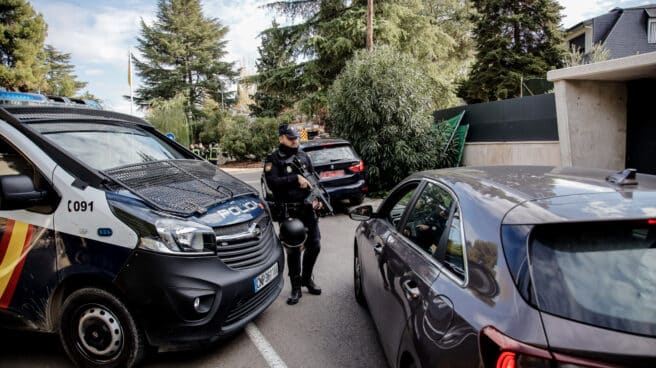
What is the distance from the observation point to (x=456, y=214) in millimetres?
2125

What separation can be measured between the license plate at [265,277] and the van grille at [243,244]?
10 cm


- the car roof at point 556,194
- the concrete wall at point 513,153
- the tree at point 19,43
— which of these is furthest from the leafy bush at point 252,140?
the car roof at point 556,194

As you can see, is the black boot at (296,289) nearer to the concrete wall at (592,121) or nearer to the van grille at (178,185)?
the van grille at (178,185)

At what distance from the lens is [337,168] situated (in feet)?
27.6

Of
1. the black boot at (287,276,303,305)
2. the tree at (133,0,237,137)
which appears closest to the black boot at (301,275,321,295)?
the black boot at (287,276,303,305)

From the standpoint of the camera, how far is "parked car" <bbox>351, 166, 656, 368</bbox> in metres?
1.29

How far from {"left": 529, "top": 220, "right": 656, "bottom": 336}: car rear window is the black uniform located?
2.85 metres

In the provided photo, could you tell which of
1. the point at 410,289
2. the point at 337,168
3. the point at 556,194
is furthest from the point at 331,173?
the point at 556,194

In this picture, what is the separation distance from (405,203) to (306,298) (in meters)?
1.80

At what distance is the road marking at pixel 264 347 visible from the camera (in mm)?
3006

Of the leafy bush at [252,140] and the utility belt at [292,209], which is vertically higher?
the leafy bush at [252,140]

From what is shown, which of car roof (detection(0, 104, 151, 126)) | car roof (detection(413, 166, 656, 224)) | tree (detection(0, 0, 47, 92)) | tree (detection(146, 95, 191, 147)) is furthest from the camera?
tree (detection(146, 95, 191, 147))

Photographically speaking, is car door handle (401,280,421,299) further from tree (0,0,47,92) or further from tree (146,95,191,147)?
tree (0,0,47,92)

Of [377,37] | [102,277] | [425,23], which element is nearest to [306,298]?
[102,277]
